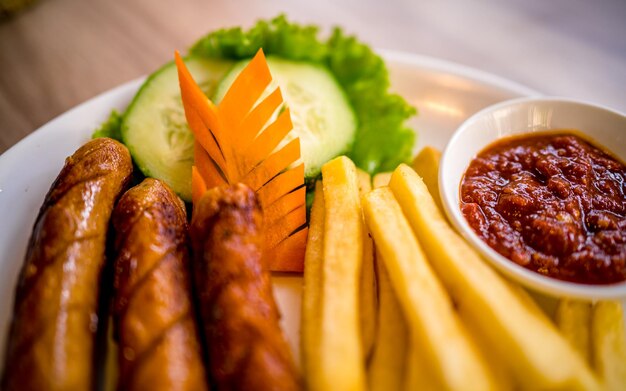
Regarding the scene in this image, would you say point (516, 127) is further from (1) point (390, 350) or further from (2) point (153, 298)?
(2) point (153, 298)

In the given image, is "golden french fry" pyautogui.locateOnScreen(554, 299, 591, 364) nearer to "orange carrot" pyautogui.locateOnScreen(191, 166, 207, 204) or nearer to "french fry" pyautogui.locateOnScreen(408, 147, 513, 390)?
"french fry" pyautogui.locateOnScreen(408, 147, 513, 390)

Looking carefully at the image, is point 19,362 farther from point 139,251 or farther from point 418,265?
point 418,265

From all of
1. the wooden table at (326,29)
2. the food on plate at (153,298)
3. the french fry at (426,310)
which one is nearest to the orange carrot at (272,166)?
the food on plate at (153,298)

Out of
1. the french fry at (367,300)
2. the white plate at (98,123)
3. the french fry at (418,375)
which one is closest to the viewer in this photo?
the french fry at (418,375)

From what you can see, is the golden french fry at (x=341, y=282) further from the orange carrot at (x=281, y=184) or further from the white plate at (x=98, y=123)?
the white plate at (x=98, y=123)

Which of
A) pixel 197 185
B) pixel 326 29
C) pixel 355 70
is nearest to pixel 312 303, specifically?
pixel 197 185
